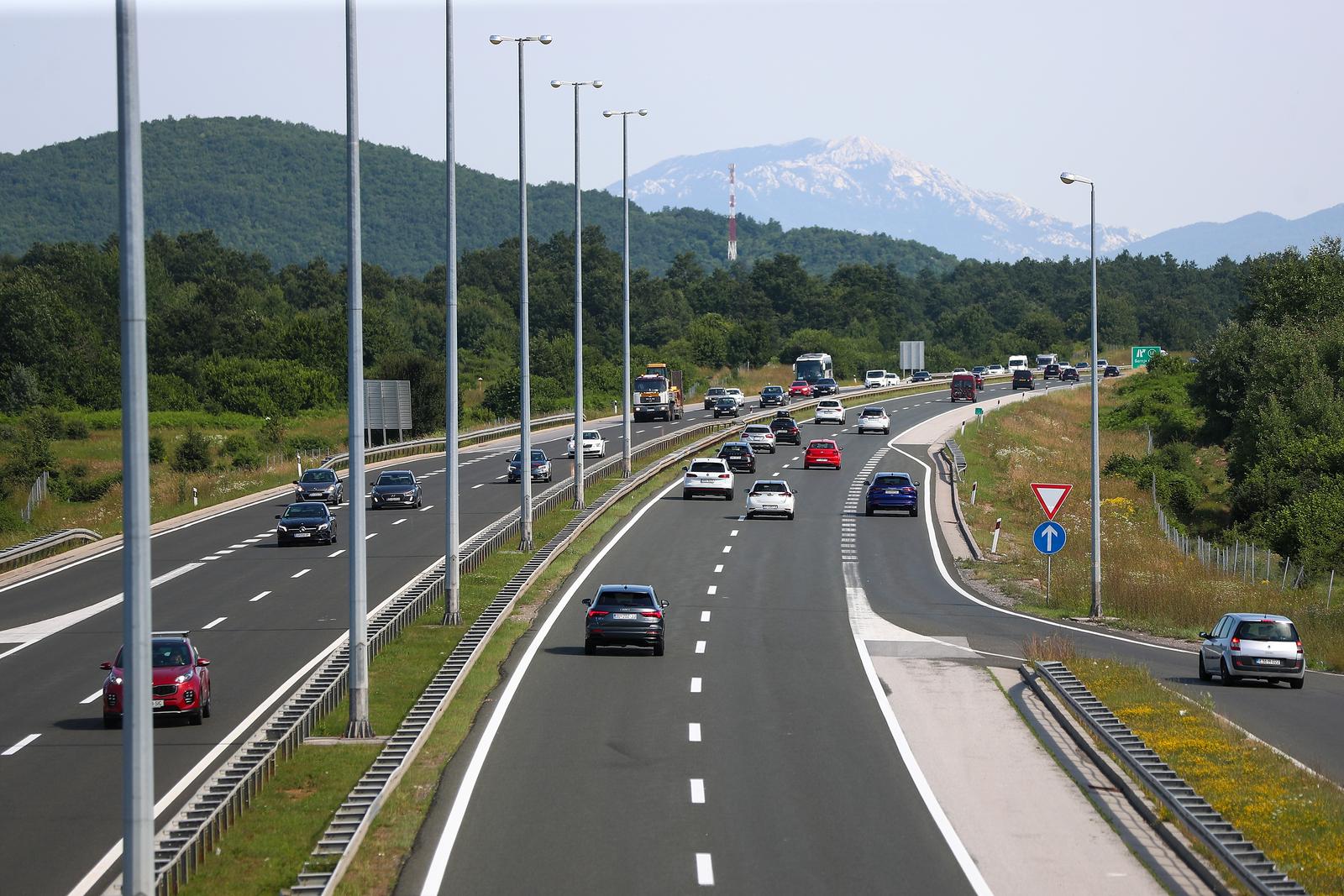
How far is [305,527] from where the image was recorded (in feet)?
167

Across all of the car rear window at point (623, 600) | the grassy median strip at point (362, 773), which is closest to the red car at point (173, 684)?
the grassy median strip at point (362, 773)

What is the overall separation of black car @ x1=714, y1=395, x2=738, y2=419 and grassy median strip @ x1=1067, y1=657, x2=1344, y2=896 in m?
76.5

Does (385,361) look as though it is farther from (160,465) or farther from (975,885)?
(975,885)

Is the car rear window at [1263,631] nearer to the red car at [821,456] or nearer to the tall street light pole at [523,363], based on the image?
the tall street light pole at [523,363]

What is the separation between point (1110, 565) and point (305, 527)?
2532cm

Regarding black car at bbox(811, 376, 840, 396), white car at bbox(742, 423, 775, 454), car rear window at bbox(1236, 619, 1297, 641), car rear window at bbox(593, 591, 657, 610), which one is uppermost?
black car at bbox(811, 376, 840, 396)

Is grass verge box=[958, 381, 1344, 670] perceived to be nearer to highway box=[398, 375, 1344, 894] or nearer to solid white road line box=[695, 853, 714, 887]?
highway box=[398, 375, 1344, 894]

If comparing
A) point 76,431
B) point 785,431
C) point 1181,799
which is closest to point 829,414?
point 785,431

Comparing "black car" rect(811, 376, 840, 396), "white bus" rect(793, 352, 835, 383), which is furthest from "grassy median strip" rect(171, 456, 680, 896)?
"white bus" rect(793, 352, 835, 383)

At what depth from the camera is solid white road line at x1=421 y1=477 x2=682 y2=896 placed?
16.8 m

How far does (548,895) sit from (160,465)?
8005 cm

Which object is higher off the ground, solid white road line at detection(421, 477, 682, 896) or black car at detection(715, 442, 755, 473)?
black car at detection(715, 442, 755, 473)

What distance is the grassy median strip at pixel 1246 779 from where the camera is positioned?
652 inches

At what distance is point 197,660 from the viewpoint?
25672 millimetres
